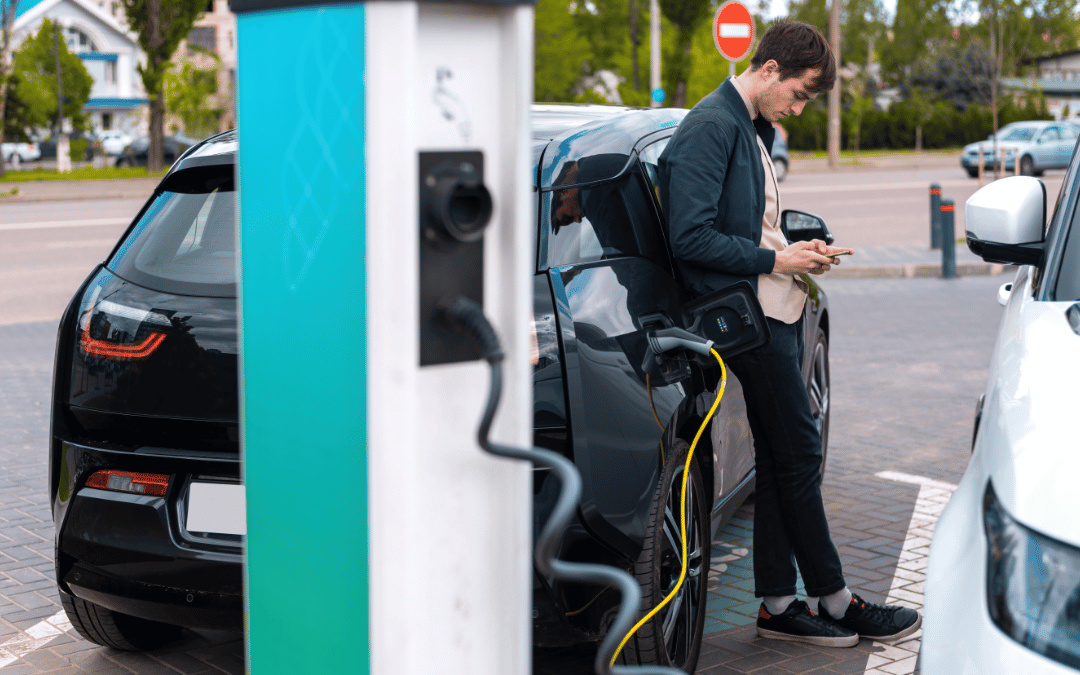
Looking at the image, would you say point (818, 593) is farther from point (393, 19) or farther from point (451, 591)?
point (393, 19)

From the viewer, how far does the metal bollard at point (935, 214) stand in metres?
14.4

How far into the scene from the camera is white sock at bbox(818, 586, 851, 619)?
3.87 metres

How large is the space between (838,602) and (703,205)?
54.5 inches

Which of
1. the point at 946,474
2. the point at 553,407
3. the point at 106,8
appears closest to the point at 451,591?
the point at 553,407

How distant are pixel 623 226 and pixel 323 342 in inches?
74.3

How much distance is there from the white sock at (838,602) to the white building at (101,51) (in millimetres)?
73785

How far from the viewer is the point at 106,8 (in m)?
87.6

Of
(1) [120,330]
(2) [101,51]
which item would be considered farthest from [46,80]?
(1) [120,330]

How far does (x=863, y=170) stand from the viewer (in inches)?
1395

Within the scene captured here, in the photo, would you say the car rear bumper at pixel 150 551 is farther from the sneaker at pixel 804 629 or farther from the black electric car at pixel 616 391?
the sneaker at pixel 804 629

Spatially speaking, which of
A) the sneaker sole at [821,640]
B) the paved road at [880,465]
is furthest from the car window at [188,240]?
the sneaker sole at [821,640]

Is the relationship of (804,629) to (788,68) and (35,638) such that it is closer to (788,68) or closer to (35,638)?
(788,68)

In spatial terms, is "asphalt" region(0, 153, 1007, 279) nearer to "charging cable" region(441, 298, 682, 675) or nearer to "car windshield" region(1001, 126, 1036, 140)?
"car windshield" region(1001, 126, 1036, 140)

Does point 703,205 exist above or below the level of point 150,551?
above
